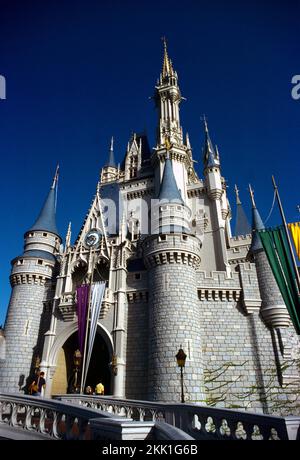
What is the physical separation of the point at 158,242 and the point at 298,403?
1327 centimetres

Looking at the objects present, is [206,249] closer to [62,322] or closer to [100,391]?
[62,322]

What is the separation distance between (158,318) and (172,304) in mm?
1260

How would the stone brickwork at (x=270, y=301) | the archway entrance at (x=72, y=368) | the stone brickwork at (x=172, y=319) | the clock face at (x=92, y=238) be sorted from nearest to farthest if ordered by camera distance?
the stone brickwork at (x=172, y=319), the stone brickwork at (x=270, y=301), the archway entrance at (x=72, y=368), the clock face at (x=92, y=238)

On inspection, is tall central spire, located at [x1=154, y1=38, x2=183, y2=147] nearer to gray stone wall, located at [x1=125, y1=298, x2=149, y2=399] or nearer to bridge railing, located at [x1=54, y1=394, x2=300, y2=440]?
gray stone wall, located at [x1=125, y1=298, x2=149, y2=399]

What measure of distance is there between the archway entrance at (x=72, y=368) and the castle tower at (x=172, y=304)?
5.52 m

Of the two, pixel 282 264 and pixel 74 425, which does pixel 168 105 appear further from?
pixel 74 425

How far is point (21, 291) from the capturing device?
24594 millimetres

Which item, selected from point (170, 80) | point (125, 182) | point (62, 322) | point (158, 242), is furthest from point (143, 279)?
point (170, 80)

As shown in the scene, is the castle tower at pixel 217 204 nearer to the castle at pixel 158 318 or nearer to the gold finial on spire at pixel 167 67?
the castle at pixel 158 318

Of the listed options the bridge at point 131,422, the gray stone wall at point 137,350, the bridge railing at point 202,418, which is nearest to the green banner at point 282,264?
the bridge railing at point 202,418

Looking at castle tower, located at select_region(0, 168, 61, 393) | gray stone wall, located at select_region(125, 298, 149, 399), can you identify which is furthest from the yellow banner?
castle tower, located at select_region(0, 168, 61, 393)

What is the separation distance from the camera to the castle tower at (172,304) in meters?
17.2

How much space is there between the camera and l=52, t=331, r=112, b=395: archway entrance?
2177cm

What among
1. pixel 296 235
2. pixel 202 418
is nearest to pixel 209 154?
pixel 296 235
